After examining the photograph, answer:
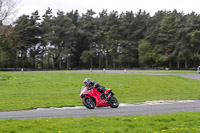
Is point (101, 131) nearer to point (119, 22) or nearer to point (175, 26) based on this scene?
point (175, 26)

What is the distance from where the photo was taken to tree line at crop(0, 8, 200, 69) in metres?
73.3

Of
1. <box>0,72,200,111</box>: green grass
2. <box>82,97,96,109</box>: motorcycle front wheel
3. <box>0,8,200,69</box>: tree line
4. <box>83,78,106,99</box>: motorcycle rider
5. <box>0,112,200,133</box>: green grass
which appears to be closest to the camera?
<box>0,112,200,133</box>: green grass

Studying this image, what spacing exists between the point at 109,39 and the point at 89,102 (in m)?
68.6

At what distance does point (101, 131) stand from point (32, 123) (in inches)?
91.8

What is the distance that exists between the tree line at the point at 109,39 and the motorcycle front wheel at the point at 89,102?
5935 centimetres

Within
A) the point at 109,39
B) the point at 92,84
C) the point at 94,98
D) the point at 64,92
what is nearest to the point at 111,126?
the point at 92,84

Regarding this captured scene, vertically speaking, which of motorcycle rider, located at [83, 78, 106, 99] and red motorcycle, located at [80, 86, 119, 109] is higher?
motorcycle rider, located at [83, 78, 106, 99]

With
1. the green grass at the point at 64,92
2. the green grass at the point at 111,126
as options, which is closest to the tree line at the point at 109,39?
the green grass at the point at 64,92

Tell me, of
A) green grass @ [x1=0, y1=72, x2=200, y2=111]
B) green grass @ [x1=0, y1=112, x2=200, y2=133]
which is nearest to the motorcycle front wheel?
green grass @ [x1=0, y1=72, x2=200, y2=111]

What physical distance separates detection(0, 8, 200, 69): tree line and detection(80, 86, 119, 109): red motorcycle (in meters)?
59.4

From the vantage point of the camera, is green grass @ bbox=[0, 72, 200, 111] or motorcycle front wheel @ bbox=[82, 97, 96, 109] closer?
motorcycle front wheel @ bbox=[82, 97, 96, 109]

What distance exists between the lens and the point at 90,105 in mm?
12383

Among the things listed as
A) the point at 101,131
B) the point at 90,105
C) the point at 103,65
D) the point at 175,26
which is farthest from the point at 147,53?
the point at 101,131

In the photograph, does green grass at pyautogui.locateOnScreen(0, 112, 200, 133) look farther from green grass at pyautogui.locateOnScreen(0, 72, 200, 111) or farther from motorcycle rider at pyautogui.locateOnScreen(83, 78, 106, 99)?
green grass at pyautogui.locateOnScreen(0, 72, 200, 111)
